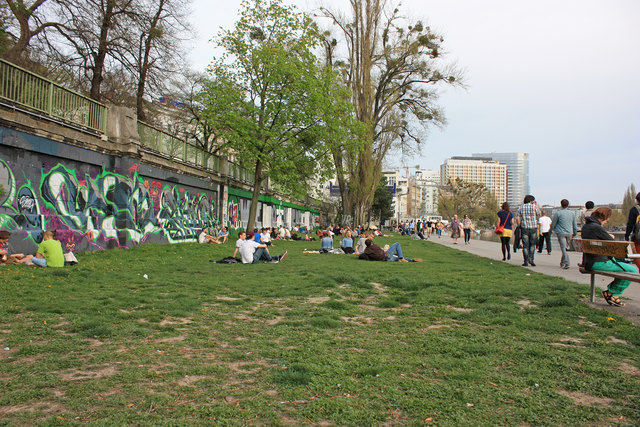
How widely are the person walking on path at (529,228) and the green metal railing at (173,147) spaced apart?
530 inches

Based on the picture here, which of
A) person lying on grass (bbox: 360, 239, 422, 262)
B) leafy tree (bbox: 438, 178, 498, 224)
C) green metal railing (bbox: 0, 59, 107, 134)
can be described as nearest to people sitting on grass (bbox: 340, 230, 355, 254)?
person lying on grass (bbox: 360, 239, 422, 262)

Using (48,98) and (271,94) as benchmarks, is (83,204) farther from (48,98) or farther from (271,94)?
(271,94)

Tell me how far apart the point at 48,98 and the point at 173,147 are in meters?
8.20

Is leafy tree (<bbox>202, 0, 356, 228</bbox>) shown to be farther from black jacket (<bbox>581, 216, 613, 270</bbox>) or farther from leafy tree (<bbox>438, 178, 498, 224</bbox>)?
leafy tree (<bbox>438, 178, 498, 224</bbox>)

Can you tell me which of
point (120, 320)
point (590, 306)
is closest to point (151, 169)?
point (120, 320)

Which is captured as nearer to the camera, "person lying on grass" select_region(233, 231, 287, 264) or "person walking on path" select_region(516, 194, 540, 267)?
"person walking on path" select_region(516, 194, 540, 267)

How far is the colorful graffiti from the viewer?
37.1 feet

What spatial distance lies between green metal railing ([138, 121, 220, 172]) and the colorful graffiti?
1434 millimetres

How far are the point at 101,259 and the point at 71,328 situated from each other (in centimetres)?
808

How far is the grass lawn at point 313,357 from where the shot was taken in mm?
2924

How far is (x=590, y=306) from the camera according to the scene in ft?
20.1

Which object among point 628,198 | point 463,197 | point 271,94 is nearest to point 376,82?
point 271,94

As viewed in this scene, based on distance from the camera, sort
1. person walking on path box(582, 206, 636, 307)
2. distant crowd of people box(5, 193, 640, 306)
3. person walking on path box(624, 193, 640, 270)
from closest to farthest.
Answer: person walking on path box(582, 206, 636, 307)
distant crowd of people box(5, 193, 640, 306)
person walking on path box(624, 193, 640, 270)

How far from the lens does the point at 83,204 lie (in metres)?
13.9
